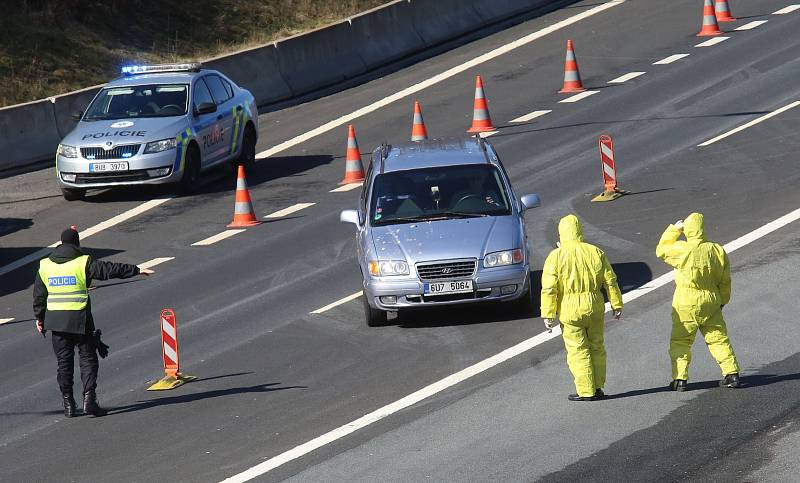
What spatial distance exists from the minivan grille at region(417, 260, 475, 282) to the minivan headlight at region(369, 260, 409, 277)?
6.6 inches

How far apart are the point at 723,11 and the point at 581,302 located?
839 inches

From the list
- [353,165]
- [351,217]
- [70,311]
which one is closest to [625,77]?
[353,165]

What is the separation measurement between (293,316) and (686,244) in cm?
533

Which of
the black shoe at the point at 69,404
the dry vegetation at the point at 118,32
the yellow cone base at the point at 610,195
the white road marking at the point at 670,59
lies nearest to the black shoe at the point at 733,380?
the black shoe at the point at 69,404

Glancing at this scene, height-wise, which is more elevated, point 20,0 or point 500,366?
point 20,0

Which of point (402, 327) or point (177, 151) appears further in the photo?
point (177, 151)

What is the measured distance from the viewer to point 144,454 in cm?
1184

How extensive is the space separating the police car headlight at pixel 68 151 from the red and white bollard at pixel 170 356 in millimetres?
9367

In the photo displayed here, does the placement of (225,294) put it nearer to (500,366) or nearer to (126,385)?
(126,385)

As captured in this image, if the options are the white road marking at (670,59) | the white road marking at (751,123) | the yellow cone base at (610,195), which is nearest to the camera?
the yellow cone base at (610,195)

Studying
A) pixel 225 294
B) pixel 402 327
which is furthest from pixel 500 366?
pixel 225 294

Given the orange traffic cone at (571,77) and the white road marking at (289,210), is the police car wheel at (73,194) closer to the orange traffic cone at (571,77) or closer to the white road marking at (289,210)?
the white road marking at (289,210)

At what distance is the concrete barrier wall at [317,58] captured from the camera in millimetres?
26312

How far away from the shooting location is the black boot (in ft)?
43.2
